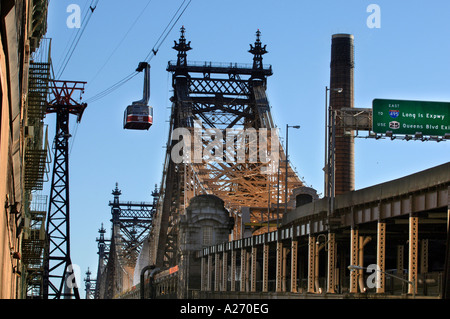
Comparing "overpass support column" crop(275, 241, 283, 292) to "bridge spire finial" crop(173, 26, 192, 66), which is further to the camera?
"bridge spire finial" crop(173, 26, 192, 66)

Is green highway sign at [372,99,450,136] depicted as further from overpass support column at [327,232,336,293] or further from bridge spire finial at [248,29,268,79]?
bridge spire finial at [248,29,268,79]

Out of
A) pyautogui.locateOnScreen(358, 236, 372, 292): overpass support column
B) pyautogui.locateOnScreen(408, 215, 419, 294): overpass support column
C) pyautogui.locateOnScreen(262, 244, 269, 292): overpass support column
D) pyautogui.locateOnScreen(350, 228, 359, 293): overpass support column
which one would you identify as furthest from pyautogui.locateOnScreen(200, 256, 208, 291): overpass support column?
pyautogui.locateOnScreen(408, 215, 419, 294): overpass support column

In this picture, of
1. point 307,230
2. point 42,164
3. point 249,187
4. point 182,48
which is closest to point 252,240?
point 307,230

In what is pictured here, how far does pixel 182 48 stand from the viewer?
14275 centimetres

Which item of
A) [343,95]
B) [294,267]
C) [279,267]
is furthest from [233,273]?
[343,95]

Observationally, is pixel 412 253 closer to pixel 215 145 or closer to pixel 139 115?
pixel 139 115

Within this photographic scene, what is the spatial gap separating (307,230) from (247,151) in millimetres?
77613

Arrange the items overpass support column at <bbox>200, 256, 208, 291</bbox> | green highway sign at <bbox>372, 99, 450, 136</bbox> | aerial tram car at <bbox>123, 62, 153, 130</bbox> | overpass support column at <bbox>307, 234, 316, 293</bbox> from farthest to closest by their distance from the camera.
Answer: overpass support column at <bbox>200, 256, 208, 291</bbox> → aerial tram car at <bbox>123, 62, 153, 130</bbox> → green highway sign at <bbox>372, 99, 450, 136</bbox> → overpass support column at <bbox>307, 234, 316, 293</bbox>

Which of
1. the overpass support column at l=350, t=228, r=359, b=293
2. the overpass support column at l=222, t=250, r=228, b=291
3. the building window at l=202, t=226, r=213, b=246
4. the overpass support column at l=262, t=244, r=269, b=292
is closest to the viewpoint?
the overpass support column at l=350, t=228, r=359, b=293
